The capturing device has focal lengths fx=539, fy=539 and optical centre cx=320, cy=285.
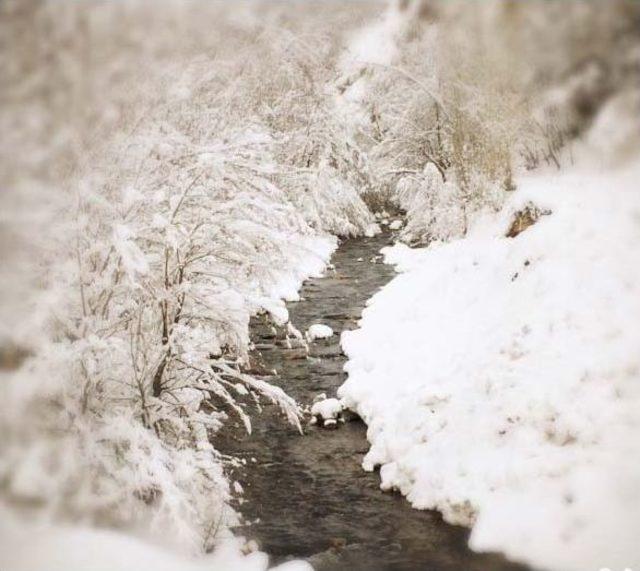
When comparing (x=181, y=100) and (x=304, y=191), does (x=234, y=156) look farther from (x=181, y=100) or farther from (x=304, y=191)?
(x=304, y=191)

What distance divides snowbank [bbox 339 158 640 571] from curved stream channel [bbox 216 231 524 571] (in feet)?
0.87

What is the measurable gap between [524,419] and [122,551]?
4.91 metres

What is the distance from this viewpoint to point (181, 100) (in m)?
6.38

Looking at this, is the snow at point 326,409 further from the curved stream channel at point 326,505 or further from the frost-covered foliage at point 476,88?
Answer: the frost-covered foliage at point 476,88

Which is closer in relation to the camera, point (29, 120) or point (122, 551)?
point (29, 120)

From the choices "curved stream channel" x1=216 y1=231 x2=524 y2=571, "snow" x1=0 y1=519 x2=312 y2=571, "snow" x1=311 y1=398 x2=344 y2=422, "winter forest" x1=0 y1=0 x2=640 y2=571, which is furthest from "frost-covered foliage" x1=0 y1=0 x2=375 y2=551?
"snow" x1=311 y1=398 x2=344 y2=422

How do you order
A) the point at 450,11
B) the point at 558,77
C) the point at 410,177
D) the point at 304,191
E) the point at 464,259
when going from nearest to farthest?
1. the point at 558,77
2. the point at 450,11
3. the point at 464,259
4. the point at 410,177
5. the point at 304,191

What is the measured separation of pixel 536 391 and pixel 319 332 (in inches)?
225

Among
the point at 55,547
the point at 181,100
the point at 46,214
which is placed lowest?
the point at 55,547

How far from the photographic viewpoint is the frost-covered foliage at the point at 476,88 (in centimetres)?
255

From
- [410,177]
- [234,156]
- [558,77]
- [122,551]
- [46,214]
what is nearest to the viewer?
[558,77]

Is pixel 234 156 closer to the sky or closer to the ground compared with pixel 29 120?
closer to the sky

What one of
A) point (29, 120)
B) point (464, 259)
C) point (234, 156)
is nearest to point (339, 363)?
point (464, 259)

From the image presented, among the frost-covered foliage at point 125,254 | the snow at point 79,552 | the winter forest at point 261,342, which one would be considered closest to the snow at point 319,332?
the winter forest at point 261,342
